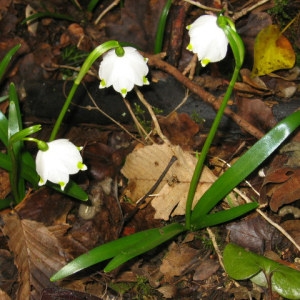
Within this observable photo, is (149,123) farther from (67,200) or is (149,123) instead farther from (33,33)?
(33,33)

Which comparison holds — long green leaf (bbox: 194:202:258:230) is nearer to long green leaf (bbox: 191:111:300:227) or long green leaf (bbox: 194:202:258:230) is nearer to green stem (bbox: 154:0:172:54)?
long green leaf (bbox: 191:111:300:227)

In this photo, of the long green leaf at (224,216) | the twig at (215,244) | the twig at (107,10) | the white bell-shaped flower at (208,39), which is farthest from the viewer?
the twig at (107,10)

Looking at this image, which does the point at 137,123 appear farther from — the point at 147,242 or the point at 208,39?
the point at 208,39

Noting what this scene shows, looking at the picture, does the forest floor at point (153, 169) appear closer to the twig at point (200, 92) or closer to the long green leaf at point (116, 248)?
the twig at point (200, 92)

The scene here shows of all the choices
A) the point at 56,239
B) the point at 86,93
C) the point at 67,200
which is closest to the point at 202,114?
the point at 86,93

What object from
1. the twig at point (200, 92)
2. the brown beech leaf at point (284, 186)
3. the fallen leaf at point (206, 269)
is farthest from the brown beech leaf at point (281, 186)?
the fallen leaf at point (206, 269)

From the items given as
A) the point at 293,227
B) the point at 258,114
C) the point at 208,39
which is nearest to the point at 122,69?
the point at 208,39

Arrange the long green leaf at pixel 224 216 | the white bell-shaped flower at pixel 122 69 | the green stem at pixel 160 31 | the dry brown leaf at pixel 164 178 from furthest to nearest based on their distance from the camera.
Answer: the green stem at pixel 160 31, the dry brown leaf at pixel 164 178, the long green leaf at pixel 224 216, the white bell-shaped flower at pixel 122 69

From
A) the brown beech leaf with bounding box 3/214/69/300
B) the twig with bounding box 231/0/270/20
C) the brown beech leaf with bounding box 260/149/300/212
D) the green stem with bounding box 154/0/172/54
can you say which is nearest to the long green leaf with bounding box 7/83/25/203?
the brown beech leaf with bounding box 3/214/69/300
